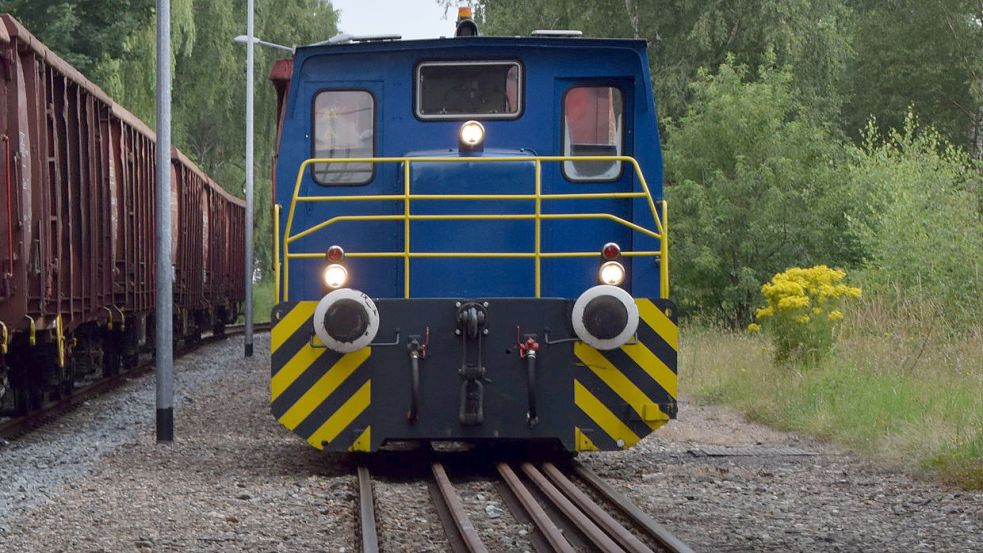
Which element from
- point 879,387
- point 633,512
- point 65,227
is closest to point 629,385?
point 633,512

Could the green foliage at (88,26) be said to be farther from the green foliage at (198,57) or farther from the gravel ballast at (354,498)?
the gravel ballast at (354,498)

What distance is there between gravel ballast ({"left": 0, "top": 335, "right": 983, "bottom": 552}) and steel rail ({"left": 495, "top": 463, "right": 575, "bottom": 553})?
5.5 inches

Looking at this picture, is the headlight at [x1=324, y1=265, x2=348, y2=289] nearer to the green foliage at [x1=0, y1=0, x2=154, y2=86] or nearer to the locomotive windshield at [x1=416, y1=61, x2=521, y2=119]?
the locomotive windshield at [x1=416, y1=61, x2=521, y2=119]

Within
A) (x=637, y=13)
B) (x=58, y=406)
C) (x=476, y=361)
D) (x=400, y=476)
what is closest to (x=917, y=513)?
(x=476, y=361)

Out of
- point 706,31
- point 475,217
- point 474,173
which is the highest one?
point 706,31

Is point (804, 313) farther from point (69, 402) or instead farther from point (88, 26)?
point (88, 26)

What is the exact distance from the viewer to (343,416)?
8352 millimetres

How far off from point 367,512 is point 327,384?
157cm

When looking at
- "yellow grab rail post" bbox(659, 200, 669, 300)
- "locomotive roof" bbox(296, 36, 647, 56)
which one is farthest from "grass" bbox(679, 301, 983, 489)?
"locomotive roof" bbox(296, 36, 647, 56)

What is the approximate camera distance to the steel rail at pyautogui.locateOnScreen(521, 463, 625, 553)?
20.2 ft

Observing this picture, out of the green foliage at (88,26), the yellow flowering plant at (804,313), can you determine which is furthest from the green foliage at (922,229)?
the green foliage at (88,26)

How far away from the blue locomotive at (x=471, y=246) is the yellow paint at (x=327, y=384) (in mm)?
11

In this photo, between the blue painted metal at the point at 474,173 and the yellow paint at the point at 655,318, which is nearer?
the yellow paint at the point at 655,318

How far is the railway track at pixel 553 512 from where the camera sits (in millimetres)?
6215
